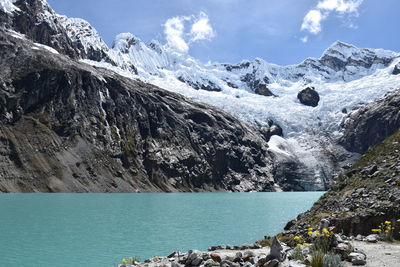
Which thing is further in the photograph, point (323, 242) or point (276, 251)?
point (323, 242)

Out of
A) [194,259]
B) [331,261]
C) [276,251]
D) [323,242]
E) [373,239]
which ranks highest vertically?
[373,239]

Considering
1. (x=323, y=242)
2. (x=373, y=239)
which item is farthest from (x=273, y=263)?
(x=373, y=239)

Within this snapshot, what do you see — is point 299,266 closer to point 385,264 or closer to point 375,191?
point 385,264

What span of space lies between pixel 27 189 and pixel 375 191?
519 feet

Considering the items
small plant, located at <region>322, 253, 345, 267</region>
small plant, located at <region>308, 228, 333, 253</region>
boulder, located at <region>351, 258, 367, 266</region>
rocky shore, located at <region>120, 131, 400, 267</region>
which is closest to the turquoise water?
rocky shore, located at <region>120, 131, 400, 267</region>

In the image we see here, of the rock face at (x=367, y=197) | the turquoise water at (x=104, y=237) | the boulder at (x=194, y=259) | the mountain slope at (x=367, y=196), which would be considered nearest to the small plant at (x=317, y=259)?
the boulder at (x=194, y=259)

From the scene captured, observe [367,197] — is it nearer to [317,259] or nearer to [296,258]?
[296,258]

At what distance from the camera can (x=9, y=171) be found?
Answer: 168500 mm

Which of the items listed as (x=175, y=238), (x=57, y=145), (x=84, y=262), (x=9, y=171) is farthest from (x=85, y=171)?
(x=84, y=262)

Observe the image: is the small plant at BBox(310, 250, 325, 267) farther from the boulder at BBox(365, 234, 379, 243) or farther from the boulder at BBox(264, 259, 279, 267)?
the boulder at BBox(365, 234, 379, 243)

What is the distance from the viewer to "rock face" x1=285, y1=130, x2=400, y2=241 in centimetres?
2395

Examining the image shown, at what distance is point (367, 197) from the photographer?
91.1 feet

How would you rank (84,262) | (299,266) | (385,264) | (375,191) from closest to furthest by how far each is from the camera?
(299,266), (385,264), (375,191), (84,262)

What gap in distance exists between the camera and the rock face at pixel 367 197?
78.6 feet
